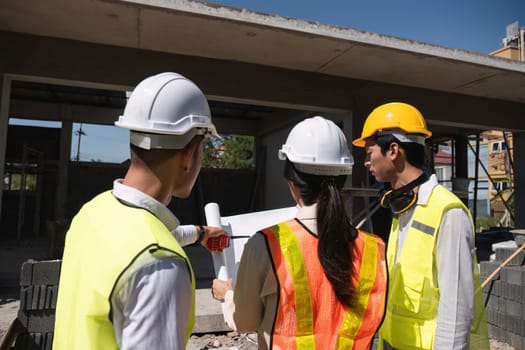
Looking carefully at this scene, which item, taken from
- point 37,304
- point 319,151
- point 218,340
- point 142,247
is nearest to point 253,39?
point 218,340

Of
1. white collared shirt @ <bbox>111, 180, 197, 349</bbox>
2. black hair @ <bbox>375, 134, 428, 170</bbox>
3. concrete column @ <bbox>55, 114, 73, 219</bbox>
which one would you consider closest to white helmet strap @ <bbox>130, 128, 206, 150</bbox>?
white collared shirt @ <bbox>111, 180, 197, 349</bbox>

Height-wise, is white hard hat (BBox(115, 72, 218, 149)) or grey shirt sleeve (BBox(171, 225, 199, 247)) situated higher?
white hard hat (BBox(115, 72, 218, 149))

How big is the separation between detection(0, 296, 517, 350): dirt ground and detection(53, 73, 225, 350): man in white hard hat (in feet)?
10.9

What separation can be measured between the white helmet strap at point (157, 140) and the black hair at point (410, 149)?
1269 mm

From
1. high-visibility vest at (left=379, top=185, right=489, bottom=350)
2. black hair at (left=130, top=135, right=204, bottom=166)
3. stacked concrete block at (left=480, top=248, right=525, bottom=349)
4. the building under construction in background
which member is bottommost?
stacked concrete block at (left=480, top=248, right=525, bottom=349)

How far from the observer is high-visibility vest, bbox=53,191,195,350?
860 millimetres

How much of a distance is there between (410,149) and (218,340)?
3286 mm

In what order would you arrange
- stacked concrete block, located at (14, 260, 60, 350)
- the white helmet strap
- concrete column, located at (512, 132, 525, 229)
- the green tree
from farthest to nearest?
the green tree < concrete column, located at (512, 132, 525, 229) < stacked concrete block, located at (14, 260, 60, 350) < the white helmet strap

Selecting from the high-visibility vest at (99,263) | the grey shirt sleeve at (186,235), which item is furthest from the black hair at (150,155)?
the grey shirt sleeve at (186,235)

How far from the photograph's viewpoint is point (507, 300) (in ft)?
14.8

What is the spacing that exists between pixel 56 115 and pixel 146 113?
566 inches

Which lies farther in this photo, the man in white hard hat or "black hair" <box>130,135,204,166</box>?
"black hair" <box>130,135,204,166</box>

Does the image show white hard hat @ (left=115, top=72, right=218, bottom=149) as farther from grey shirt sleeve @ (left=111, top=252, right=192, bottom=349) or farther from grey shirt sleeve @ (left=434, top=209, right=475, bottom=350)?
grey shirt sleeve @ (left=434, top=209, right=475, bottom=350)

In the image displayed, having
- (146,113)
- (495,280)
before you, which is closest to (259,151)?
(495,280)
